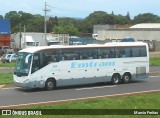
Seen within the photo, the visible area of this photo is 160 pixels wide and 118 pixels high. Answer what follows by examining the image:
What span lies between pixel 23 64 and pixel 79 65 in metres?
3.50

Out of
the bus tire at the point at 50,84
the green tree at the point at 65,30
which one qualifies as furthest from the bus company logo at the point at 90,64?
the green tree at the point at 65,30

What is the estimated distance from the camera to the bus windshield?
2297 centimetres

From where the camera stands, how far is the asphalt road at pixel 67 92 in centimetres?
1941

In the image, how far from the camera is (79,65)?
24922mm

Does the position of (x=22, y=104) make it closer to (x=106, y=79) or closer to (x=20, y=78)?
(x=20, y=78)

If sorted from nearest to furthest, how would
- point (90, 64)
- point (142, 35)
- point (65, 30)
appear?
point (90, 64), point (142, 35), point (65, 30)

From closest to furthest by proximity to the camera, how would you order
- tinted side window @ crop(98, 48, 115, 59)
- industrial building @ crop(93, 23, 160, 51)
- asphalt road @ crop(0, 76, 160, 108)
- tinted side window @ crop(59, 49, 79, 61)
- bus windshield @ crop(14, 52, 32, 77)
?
asphalt road @ crop(0, 76, 160, 108)
bus windshield @ crop(14, 52, 32, 77)
tinted side window @ crop(59, 49, 79, 61)
tinted side window @ crop(98, 48, 115, 59)
industrial building @ crop(93, 23, 160, 51)

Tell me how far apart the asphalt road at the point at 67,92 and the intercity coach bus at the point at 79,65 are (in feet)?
1.77

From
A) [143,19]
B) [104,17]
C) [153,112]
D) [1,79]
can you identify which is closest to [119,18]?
[104,17]

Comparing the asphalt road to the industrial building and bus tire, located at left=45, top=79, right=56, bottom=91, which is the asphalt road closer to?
bus tire, located at left=45, top=79, right=56, bottom=91

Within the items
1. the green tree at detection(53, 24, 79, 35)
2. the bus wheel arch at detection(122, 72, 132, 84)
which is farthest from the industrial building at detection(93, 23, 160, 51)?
the bus wheel arch at detection(122, 72, 132, 84)

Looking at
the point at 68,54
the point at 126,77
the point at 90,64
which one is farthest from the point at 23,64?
the point at 126,77

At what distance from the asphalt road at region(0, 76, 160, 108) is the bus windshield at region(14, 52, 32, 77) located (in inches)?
39.4

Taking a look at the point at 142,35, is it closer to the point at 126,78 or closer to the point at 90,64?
the point at 126,78
